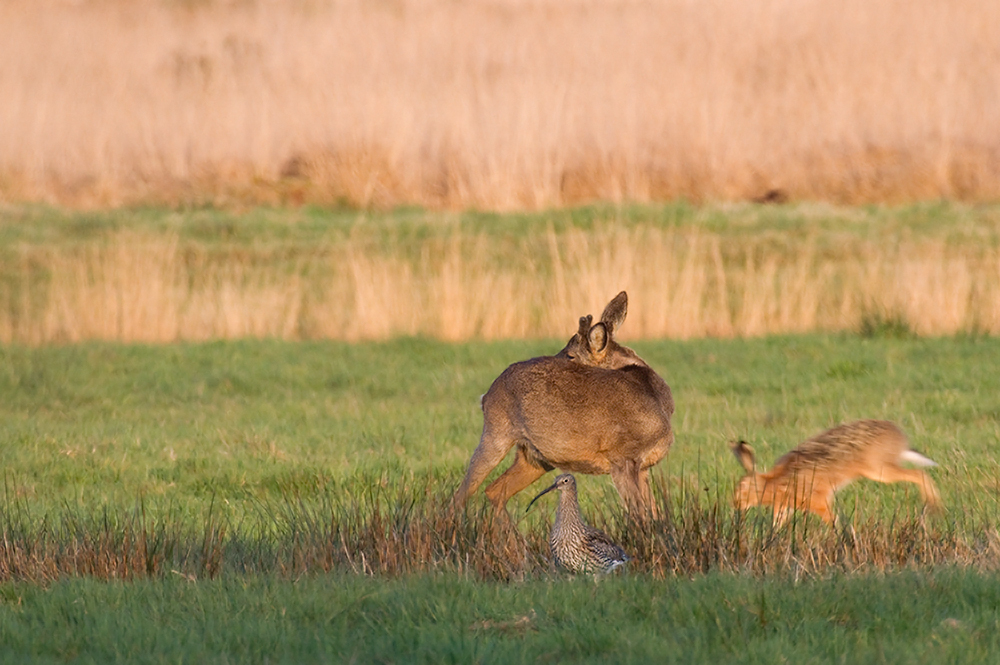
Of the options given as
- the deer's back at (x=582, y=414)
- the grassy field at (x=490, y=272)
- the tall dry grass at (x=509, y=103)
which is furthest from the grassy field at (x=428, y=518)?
the tall dry grass at (x=509, y=103)

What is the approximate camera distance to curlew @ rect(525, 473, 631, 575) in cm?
658

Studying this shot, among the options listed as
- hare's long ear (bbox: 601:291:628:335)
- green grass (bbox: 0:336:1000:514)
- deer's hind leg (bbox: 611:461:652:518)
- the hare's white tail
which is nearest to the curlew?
deer's hind leg (bbox: 611:461:652:518)

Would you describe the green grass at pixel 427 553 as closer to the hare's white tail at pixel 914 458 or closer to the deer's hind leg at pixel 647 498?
the deer's hind leg at pixel 647 498

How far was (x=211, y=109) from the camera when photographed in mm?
32531

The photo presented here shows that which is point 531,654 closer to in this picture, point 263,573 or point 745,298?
point 263,573

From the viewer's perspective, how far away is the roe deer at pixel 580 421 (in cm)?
742

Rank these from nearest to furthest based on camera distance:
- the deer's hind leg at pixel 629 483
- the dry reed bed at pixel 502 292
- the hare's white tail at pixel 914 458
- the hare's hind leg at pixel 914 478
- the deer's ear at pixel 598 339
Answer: the deer's hind leg at pixel 629 483, the deer's ear at pixel 598 339, the hare's hind leg at pixel 914 478, the hare's white tail at pixel 914 458, the dry reed bed at pixel 502 292

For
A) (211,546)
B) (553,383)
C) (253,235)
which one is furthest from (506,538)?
(253,235)

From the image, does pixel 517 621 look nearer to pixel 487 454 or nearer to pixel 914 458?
pixel 487 454

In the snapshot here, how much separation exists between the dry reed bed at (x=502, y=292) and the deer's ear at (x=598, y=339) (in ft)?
31.6

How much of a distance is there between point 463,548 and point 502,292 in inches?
479

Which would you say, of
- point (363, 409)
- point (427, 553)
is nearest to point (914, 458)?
point (427, 553)

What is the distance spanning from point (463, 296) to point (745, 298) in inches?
144

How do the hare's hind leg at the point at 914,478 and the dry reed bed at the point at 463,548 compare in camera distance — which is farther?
the hare's hind leg at the point at 914,478
